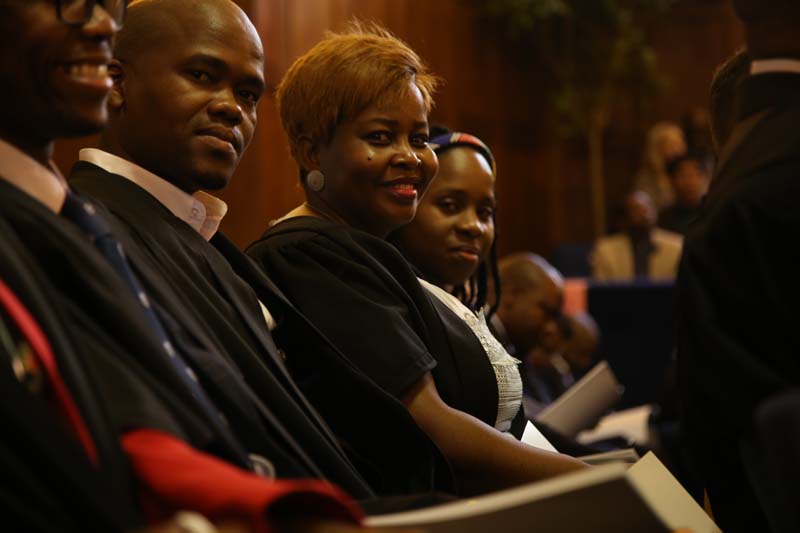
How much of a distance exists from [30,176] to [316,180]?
111 centimetres

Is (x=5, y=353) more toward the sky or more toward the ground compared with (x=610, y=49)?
more toward the sky

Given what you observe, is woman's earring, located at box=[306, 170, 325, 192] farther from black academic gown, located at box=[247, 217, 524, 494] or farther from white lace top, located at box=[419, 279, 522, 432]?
white lace top, located at box=[419, 279, 522, 432]

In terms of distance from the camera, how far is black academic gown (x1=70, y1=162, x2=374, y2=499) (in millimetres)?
1728

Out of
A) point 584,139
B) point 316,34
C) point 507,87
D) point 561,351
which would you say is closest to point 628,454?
point 561,351

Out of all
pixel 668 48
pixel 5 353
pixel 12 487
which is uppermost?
pixel 5 353

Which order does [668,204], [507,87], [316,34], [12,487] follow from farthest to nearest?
[507,87], [668,204], [316,34], [12,487]

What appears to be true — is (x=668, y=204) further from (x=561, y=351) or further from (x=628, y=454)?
(x=628, y=454)

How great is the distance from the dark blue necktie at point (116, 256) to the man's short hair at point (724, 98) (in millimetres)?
1229

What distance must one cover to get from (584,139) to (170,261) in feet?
32.5

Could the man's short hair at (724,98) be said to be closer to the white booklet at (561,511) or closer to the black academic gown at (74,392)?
the white booklet at (561,511)

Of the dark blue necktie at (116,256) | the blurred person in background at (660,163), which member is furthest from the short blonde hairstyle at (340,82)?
the blurred person in background at (660,163)

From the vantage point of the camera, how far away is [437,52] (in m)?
9.56

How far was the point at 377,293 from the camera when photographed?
2326 millimetres

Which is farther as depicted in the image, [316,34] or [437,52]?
[437,52]
